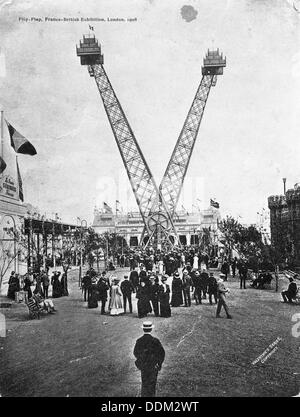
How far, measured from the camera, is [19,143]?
6.50m

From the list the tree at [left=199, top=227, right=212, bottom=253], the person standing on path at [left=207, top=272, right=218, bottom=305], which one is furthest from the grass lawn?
the tree at [left=199, top=227, right=212, bottom=253]

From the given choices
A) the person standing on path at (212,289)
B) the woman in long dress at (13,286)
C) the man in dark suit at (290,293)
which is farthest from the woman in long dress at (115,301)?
the man in dark suit at (290,293)

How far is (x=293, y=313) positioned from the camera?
21.2 ft

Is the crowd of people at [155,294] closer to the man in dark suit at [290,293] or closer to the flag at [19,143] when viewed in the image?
the man in dark suit at [290,293]

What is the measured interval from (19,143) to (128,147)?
19.1 ft

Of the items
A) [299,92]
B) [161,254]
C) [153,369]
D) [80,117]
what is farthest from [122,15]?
[161,254]

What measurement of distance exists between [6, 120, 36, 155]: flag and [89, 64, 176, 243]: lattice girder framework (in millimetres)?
1843

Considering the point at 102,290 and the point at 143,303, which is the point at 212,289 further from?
the point at 102,290

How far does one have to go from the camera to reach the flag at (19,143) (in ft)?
21.0

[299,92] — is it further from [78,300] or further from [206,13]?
[78,300]

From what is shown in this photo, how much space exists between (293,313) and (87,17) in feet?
19.9

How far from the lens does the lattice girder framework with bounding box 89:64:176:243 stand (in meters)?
7.84

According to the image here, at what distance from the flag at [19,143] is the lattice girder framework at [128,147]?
184cm

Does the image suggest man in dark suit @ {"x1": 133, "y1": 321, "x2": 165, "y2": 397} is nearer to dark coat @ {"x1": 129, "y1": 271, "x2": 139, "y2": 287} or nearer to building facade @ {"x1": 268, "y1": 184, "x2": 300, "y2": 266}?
dark coat @ {"x1": 129, "y1": 271, "x2": 139, "y2": 287}
